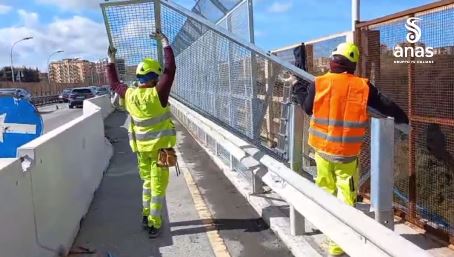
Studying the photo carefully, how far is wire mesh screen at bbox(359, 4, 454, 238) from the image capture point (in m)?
4.95

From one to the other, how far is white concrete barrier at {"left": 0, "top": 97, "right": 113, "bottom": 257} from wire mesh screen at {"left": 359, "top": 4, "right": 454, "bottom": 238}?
3562mm

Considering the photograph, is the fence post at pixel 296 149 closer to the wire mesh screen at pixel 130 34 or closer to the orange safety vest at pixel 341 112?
the orange safety vest at pixel 341 112

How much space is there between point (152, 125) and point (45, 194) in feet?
4.98

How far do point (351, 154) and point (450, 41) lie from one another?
1270 millimetres

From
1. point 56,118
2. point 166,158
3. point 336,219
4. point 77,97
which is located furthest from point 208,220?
point 77,97

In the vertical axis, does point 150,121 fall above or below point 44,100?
above

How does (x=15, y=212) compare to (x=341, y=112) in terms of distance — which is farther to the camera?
(x=341, y=112)

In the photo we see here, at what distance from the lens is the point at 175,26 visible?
759 cm

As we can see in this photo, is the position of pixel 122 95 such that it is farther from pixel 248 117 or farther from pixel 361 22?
pixel 361 22

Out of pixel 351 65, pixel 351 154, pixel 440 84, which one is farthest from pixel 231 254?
pixel 440 84

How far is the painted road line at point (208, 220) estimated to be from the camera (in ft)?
18.8

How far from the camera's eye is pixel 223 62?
8.62 m

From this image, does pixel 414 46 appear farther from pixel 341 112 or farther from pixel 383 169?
pixel 383 169

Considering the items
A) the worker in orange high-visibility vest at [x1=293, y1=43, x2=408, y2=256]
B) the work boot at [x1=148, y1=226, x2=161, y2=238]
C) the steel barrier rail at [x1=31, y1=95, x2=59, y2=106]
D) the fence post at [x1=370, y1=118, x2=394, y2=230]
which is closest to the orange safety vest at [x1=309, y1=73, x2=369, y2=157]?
the worker in orange high-visibility vest at [x1=293, y1=43, x2=408, y2=256]
